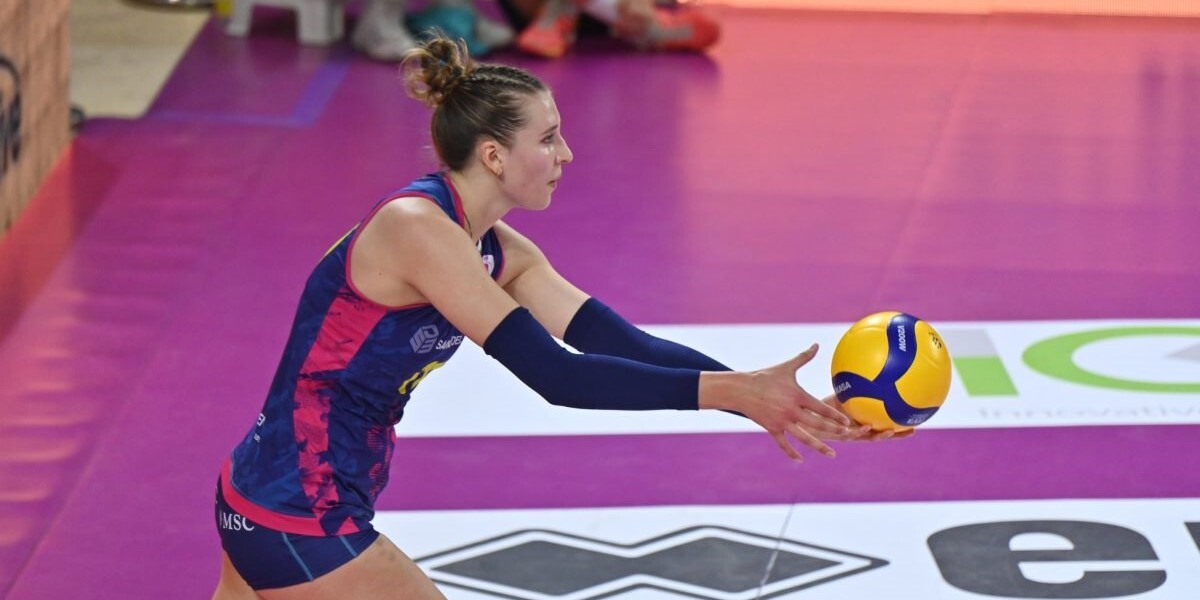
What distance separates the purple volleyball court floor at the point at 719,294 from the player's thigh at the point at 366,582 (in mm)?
Answer: 1102

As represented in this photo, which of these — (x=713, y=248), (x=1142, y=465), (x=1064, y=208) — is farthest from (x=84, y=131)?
(x=1142, y=465)

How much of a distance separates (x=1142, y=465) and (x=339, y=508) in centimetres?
276

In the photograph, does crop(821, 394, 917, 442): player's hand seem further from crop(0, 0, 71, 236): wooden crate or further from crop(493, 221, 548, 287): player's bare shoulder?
crop(0, 0, 71, 236): wooden crate

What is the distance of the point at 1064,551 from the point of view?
454 cm

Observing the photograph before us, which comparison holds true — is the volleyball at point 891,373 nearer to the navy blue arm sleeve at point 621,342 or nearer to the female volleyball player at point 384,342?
the female volleyball player at point 384,342

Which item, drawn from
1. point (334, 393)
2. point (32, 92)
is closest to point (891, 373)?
point (334, 393)

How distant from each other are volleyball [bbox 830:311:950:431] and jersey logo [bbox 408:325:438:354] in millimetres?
856

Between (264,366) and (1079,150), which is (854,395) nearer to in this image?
(264,366)

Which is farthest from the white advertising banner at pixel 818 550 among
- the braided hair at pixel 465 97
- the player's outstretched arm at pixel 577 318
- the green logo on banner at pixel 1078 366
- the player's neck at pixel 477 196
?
the braided hair at pixel 465 97

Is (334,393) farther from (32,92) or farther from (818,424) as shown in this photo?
(32,92)

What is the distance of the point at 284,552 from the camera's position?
3193 millimetres

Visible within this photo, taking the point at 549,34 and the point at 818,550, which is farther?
the point at 549,34

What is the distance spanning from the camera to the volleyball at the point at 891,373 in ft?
11.1

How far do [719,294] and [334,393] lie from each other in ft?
10.6
